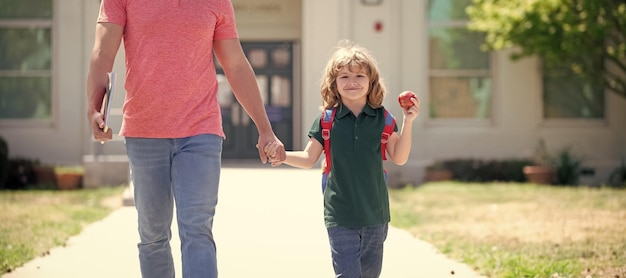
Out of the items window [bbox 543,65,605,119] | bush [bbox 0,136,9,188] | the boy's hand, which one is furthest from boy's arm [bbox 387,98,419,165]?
window [bbox 543,65,605,119]

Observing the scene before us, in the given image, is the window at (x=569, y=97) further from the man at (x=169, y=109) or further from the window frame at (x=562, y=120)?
the man at (x=169, y=109)

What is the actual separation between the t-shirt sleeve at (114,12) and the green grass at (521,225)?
3.40 m

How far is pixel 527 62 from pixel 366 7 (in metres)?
3.21

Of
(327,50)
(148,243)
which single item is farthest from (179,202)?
(327,50)

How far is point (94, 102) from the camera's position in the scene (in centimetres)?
409

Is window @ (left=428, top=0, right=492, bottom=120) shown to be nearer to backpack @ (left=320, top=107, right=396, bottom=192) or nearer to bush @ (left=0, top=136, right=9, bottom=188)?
bush @ (left=0, top=136, right=9, bottom=188)

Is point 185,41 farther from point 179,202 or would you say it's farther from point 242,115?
point 242,115

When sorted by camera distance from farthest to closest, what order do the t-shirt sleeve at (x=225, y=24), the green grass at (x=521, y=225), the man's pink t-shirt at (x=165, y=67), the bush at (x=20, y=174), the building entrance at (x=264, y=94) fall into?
the building entrance at (x=264, y=94) < the bush at (x=20, y=174) < the green grass at (x=521, y=225) < the t-shirt sleeve at (x=225, y=24) < the man's pink t-shirt at (x=165, y=67)

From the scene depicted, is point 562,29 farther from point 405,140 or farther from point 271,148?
point 271,148

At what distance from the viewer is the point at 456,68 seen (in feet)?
54.7

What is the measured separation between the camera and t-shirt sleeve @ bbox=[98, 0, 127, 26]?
13.5 feet

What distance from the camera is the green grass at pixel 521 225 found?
6.86 metres

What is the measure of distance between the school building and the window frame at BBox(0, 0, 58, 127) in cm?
2

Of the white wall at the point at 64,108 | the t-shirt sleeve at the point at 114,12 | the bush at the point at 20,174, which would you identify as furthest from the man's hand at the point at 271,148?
the white wall at the point at 64,108
